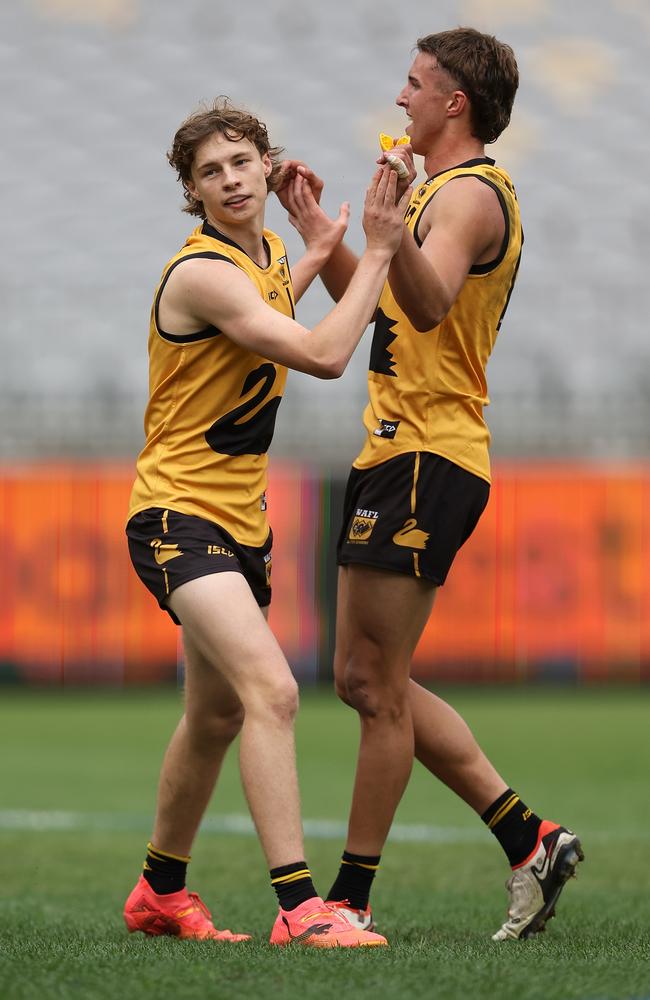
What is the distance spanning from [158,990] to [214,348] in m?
1.69

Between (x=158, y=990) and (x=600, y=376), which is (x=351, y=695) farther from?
(x=600, y=376)

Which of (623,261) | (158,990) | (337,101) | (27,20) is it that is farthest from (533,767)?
(27,20)

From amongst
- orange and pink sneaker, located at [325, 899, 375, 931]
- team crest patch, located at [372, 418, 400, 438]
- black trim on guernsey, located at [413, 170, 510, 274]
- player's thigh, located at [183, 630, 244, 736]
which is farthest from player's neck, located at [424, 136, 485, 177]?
orange and pink sneaker, located at [325, 899, 375, 931]

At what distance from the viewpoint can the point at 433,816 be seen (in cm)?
795

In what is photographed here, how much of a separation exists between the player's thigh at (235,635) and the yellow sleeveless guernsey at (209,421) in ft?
0.78

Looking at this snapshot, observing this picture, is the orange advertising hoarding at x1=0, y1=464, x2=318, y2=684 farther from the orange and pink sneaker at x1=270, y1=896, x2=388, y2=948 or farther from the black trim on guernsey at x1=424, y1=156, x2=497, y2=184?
the orange and pink sneaker at x1=270, y1=896, x2=388, y2=948

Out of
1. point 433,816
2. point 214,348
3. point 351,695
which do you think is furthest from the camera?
point 433,816

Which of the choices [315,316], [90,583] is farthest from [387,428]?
[315,316]

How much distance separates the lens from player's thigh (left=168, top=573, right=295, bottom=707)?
3779mm

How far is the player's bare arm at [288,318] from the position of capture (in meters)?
3.82

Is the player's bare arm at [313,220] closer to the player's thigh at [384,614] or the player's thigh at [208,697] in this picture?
the player's thigh at [384,614]

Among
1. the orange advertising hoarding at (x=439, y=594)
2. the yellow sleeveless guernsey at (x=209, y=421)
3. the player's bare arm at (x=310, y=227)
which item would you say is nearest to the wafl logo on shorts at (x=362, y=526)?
the yellow sleeveless guernsey at (x=209, y=421)

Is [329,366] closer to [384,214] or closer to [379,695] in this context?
[384,214]

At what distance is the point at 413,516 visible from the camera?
4316mm
